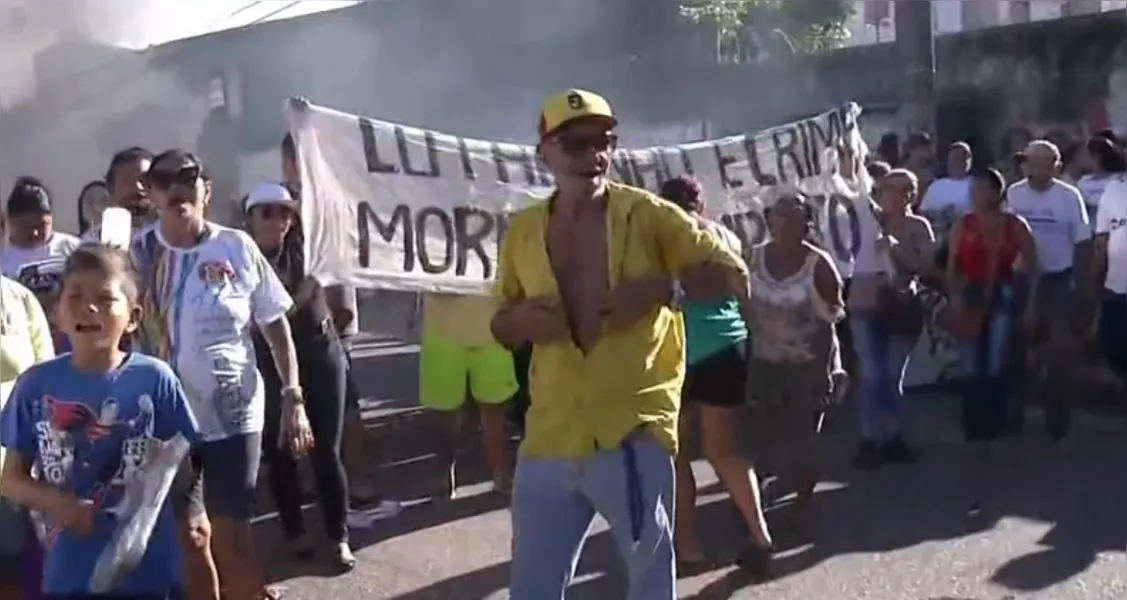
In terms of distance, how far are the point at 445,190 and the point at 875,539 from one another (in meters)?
2.25

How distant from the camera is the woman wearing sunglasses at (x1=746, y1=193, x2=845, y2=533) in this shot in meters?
6.27

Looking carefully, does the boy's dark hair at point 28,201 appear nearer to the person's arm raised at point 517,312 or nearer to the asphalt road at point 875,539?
the asphalt road at point 875,539

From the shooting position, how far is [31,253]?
571cm

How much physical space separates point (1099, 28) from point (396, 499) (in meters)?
11.1

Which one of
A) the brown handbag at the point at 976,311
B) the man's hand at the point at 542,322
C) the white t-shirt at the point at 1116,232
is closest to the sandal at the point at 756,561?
the man's hand at the point at 542,322

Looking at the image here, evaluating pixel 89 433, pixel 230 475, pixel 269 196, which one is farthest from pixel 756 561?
pixel 89 433

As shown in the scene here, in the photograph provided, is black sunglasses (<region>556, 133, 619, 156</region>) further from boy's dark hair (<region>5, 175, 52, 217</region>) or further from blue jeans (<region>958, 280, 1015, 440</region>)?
Result: blue jeans (<region>958, 280, 1015, 440</region>)

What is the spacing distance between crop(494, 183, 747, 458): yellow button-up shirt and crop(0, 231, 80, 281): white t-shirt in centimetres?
234

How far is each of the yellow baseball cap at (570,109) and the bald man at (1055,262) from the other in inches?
207

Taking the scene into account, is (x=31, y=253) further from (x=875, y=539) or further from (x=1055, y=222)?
(x=1055, y=222)

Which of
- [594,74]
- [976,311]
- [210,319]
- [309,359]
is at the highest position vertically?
[594,74]

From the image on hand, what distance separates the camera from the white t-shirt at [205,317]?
4.75 m

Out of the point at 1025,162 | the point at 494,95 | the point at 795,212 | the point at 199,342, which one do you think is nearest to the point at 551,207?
the point at 199,342

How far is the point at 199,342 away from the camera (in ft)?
15.6
